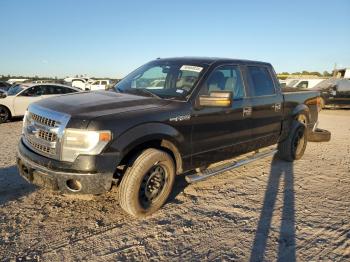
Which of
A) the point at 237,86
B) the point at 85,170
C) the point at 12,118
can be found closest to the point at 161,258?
the point at 85,170

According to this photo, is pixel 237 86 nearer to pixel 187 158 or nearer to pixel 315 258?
pixel 187 158

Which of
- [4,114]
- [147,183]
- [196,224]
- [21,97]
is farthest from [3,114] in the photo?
[196,224]

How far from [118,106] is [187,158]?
1.15 metres

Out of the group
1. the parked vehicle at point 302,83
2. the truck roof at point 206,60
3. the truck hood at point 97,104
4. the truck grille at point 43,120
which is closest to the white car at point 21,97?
the truck roof at point 206,60

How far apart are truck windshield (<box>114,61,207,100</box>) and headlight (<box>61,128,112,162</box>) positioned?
1.28 meters

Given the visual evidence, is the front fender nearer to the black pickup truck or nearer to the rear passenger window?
the black pickup truck

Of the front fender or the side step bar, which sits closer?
the front fender

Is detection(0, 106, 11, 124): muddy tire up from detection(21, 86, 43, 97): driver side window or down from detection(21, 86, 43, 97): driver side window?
down

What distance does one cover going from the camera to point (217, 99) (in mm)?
4168

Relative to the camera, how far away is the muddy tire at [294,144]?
21.7 feet

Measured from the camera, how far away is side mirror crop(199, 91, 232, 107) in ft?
13.6

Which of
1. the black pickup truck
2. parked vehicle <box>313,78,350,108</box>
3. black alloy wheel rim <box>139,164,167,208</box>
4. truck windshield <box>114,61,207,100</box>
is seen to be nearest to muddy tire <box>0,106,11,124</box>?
truck windshield <box>114,61,207,100</box>

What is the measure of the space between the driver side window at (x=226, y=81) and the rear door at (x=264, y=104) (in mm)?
254

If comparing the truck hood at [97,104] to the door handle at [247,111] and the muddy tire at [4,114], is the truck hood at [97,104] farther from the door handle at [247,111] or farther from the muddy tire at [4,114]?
the muddy tire at [4,114]
